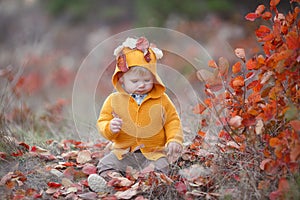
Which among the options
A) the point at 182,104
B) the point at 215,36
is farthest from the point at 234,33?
the point at 182,104

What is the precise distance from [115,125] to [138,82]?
325 mm

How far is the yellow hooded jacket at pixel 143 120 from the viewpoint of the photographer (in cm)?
310

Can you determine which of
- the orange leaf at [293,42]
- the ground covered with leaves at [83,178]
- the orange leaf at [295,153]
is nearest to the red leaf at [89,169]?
the ground covered with leaves at [83,178]

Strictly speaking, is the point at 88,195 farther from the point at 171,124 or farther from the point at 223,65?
the point at 223,65

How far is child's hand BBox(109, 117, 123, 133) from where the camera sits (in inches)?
118

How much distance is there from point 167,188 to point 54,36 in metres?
10.9

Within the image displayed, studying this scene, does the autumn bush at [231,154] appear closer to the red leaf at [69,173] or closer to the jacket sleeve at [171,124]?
the red leaf at [69,173]

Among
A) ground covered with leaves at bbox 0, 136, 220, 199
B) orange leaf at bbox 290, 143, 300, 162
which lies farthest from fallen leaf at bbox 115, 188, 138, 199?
orange leaf at bbox 290, 143, 300, 162

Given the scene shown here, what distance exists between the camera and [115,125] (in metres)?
3.01

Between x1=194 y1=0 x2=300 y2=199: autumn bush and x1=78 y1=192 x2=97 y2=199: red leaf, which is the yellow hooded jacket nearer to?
x1=194 y1=0 x2=300 y2=199: autumn bush

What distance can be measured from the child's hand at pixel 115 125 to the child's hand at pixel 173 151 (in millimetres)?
353

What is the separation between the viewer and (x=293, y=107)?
2410 millimetres

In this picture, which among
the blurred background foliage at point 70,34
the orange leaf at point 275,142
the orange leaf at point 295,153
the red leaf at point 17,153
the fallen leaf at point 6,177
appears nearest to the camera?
the orange leaf at point 295,153

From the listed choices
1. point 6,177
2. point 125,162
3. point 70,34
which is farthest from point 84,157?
point 70,34
